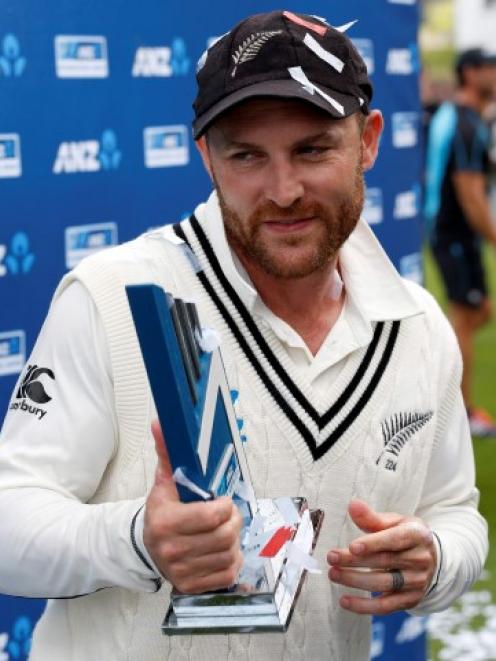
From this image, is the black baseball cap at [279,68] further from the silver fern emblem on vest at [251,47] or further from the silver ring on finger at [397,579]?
the silver ring on finger at [397,579]

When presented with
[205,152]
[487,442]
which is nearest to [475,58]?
[487,442]

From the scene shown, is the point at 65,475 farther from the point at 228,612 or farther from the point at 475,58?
the point at 475,58

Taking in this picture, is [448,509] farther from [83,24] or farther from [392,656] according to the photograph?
[392,656]

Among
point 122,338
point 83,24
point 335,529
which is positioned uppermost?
point 83,24

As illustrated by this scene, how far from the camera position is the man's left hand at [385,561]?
7.50 feet

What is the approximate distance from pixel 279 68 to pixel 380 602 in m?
0.90

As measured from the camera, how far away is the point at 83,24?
339 cm

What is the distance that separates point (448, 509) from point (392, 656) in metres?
1.83

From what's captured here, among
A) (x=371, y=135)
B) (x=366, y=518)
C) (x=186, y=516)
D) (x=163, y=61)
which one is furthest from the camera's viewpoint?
(x=163, y=61)

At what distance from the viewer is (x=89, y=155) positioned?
11.3 feet

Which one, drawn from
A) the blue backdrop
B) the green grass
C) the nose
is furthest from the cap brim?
the green grass

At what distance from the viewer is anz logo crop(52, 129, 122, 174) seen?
3391mm

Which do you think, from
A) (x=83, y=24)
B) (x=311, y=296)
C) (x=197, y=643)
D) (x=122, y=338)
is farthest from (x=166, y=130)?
(x=197, y=643)

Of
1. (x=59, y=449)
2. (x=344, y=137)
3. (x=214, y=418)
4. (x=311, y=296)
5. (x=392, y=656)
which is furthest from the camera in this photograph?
(x=392, y=656)
